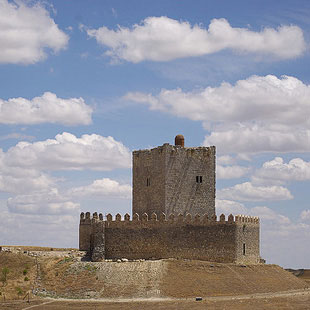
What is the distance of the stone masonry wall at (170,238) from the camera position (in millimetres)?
43375

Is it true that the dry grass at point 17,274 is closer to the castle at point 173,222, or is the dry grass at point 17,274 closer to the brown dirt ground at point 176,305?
the brown dirt ground at point 176,305

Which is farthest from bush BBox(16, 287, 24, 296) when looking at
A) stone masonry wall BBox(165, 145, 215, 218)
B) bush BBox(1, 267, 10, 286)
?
stone masonry wall BBox(165, 145, 215, 218)

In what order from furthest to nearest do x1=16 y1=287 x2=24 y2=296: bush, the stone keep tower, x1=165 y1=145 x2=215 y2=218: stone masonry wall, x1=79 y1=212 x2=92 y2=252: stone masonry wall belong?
x1=79 y1=212 x2=92 y2=252: stone masonry wall
x1=165 y1=145 x2=215 y2=218: stone masonry wall
the stone keep tower
x1=16 y1=287 x2=24 y2=296: bush

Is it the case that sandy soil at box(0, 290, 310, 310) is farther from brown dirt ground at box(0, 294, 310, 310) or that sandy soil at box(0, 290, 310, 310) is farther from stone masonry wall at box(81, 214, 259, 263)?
stone masonry wall at box(81, 214, 259, 263)

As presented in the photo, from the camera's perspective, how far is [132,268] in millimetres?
41062

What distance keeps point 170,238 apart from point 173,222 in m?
1.23

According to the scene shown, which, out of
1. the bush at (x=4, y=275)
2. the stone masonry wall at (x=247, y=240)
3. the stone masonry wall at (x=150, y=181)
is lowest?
the bush at (x=4, y=275)

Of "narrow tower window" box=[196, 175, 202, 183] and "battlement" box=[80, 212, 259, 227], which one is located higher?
"narrow tower window" box=[196, 175, 202, 183]

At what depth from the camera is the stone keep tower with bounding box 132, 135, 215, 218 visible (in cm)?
4731

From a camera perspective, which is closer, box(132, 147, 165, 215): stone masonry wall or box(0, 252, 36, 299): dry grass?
box(0, 252, 36, 299): dry grass

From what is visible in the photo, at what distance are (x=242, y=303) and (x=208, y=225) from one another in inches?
329

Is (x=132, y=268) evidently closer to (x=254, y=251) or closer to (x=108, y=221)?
(x=108, y=221)

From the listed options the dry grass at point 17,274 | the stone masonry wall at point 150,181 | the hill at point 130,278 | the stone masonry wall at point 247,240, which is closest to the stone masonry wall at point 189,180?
the stone masonry wall at point 150,181

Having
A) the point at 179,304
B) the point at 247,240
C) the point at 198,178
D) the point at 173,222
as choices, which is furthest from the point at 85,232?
the point at 179,304
